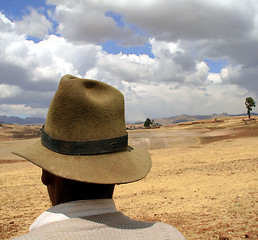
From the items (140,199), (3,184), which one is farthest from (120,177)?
(3,184)

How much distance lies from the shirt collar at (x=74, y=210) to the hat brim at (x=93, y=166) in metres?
0.13

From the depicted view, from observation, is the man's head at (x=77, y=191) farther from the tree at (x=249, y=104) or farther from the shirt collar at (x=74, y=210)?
the tree at (x=249, y=104)

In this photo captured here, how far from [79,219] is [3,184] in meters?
10.1

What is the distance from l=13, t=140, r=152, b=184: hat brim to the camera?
4.83ft

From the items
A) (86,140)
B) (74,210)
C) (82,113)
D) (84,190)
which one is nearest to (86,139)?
(86,140)

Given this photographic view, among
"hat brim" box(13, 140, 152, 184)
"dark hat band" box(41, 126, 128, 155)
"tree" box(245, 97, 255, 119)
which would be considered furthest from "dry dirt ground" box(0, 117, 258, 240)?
"tree" box(245, 97, 255, 119)

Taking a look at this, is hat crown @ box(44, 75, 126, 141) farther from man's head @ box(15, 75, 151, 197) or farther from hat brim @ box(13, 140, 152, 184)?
hat brim @ box(13, 140, 152, 184)

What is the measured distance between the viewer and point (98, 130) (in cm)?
166

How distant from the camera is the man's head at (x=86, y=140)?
5.04ft

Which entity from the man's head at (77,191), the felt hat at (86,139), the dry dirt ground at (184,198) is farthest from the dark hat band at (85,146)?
the dry dirt ground at (184,198)

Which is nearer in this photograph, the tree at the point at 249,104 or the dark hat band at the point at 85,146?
the dark hat band at the point at 85,146

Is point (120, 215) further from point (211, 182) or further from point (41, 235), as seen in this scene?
point (211, 182)

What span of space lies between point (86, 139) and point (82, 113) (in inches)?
6.5

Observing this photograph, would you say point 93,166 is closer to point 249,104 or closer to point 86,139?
point 86,139
